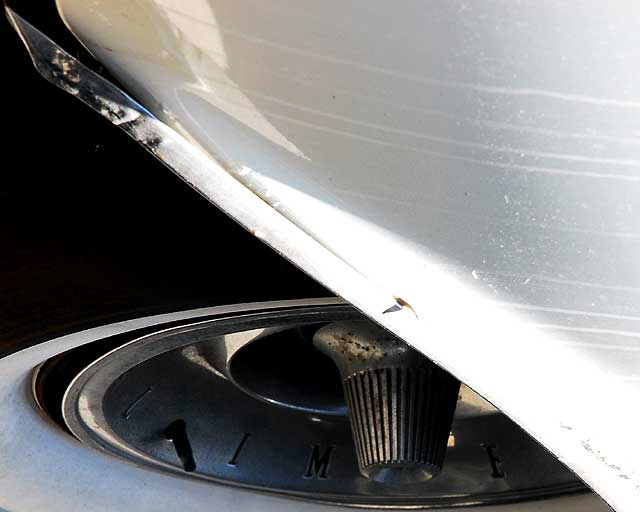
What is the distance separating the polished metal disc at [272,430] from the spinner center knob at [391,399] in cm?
10

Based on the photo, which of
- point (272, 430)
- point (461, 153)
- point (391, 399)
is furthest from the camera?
point (272, 430)

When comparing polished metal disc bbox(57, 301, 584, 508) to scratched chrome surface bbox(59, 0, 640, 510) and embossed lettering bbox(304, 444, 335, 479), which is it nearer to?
embossed lettering bbox(304, 444, 335, 479)

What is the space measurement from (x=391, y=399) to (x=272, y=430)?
0.84 feet

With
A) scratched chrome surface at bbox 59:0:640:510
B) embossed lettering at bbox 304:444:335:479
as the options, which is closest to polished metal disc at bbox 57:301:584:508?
embossed lettering at bbox 304:444:335:479

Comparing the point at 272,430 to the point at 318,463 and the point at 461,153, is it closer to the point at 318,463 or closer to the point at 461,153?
the point at 318,463

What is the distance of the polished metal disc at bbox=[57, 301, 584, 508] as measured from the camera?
105 centimetres

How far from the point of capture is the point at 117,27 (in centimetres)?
45

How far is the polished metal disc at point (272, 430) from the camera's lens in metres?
1.05

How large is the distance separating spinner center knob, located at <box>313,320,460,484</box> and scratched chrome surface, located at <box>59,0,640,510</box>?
413 millimetres

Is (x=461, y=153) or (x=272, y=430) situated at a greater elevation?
(x=461, y=153)

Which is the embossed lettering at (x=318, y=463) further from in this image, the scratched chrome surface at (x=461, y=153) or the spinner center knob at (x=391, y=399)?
the scratched chrome surface at (x=461, y=153)

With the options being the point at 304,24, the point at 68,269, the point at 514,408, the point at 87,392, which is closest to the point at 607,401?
the point at 514,408

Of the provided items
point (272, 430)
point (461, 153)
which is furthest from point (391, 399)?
point (461, 153)

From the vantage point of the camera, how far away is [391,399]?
0.97m
